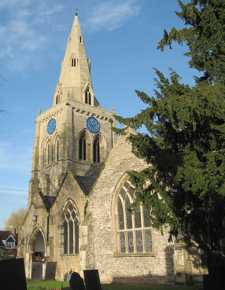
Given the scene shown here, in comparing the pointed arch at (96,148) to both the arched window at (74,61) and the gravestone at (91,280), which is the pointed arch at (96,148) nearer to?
the arched window at (74,61)

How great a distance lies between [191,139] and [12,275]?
6534 mm

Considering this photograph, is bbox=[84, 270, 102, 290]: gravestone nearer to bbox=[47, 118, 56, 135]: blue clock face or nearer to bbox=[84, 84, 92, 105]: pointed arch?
bbox=[47, 118, 56, 135]: blue clock face

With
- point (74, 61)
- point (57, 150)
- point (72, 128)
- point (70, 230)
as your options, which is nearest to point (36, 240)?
point (70, 230)

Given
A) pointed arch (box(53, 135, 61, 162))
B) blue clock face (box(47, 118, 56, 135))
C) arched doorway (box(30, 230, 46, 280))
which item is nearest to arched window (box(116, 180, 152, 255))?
arched doorway (box(30, 230, 46, 280))

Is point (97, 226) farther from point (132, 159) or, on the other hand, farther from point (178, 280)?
point (178, 280)

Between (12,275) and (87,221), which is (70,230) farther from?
(12,275)

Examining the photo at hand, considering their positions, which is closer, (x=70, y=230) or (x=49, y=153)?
(x=70, y=230)

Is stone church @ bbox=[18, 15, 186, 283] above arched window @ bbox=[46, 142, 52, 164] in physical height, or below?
below

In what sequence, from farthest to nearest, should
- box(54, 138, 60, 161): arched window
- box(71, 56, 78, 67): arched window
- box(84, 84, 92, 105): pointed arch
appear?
box(71, 56, 78, 67): arched window → box(84, 84, 92, 105): pointed arch → box(54, 138, 60, 161): arched window

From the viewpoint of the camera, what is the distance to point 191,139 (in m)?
10.5

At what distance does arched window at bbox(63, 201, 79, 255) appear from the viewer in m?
25.7

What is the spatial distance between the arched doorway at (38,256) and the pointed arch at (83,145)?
1431 cm

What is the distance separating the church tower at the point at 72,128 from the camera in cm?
4172

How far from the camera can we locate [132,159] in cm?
2162
